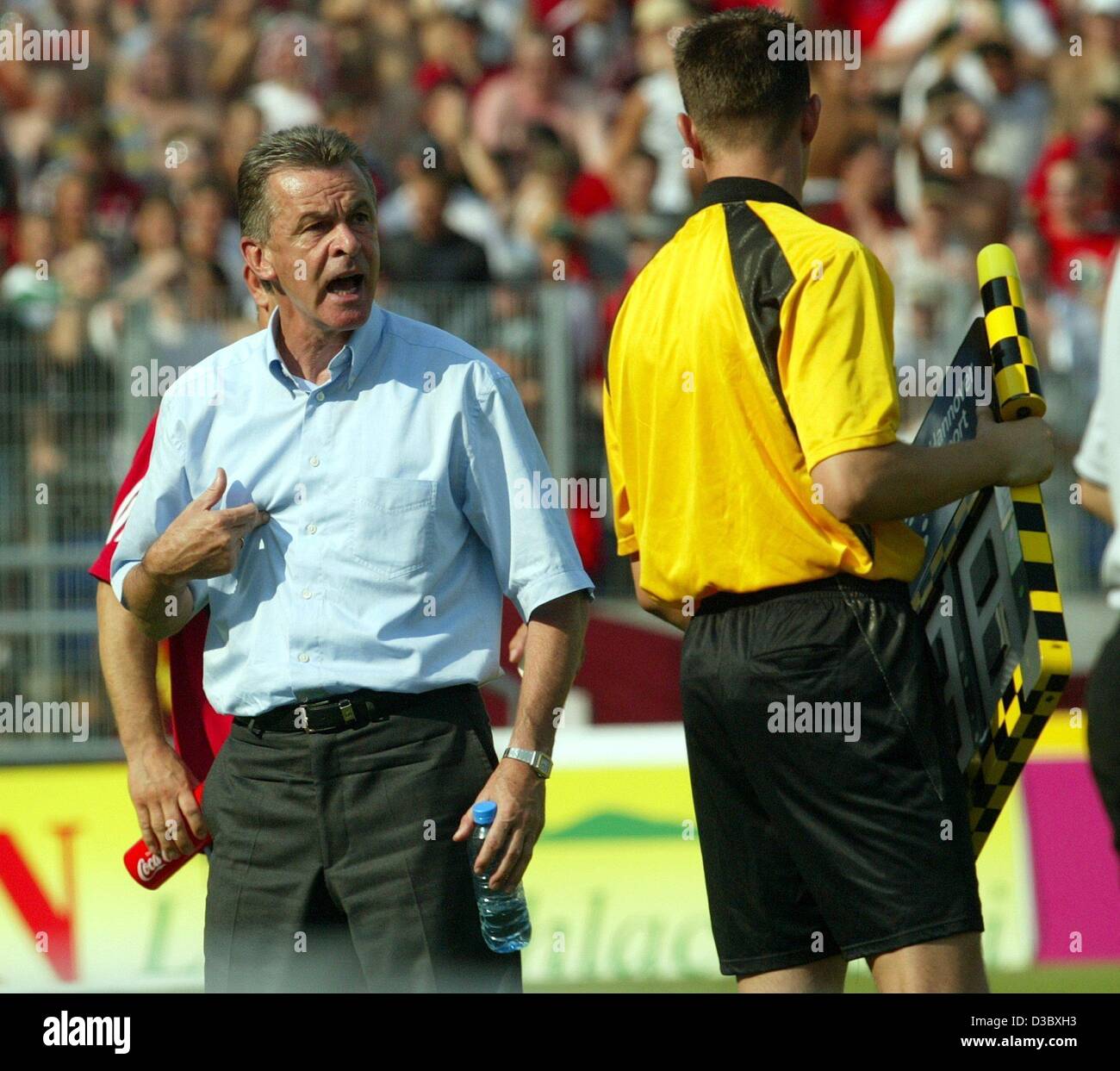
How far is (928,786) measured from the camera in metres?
3.49

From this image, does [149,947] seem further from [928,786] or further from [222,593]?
[928,786]

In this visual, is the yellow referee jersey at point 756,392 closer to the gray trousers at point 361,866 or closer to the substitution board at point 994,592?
the substitution board at point 994,592

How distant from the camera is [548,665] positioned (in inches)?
148

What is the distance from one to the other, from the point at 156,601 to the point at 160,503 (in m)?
0.21

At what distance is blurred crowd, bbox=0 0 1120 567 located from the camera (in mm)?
9781

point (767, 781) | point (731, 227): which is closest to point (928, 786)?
point (767, 781)

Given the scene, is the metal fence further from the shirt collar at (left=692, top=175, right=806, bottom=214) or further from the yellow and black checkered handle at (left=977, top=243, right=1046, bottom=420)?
the yellow and black checkered handle at (left=977, top=243, right=1046, bottom=420)

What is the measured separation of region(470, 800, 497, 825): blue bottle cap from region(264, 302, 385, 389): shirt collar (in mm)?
906

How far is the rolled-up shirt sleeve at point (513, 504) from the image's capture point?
12.4 ft

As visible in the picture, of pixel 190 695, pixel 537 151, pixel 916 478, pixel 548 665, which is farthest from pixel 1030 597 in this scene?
pixel 537 151

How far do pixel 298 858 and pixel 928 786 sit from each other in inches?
48.5

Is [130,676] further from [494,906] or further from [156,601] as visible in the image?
[494,906]

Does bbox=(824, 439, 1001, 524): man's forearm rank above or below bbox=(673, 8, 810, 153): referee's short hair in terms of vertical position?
below

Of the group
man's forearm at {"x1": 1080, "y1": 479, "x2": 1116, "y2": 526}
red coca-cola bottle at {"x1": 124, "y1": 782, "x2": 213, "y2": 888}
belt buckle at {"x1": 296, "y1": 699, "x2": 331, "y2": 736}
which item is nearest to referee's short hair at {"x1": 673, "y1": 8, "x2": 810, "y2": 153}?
man's forearm at {"x1": 1080, "y1": 479, "x2": 1116, "y2": 526}
